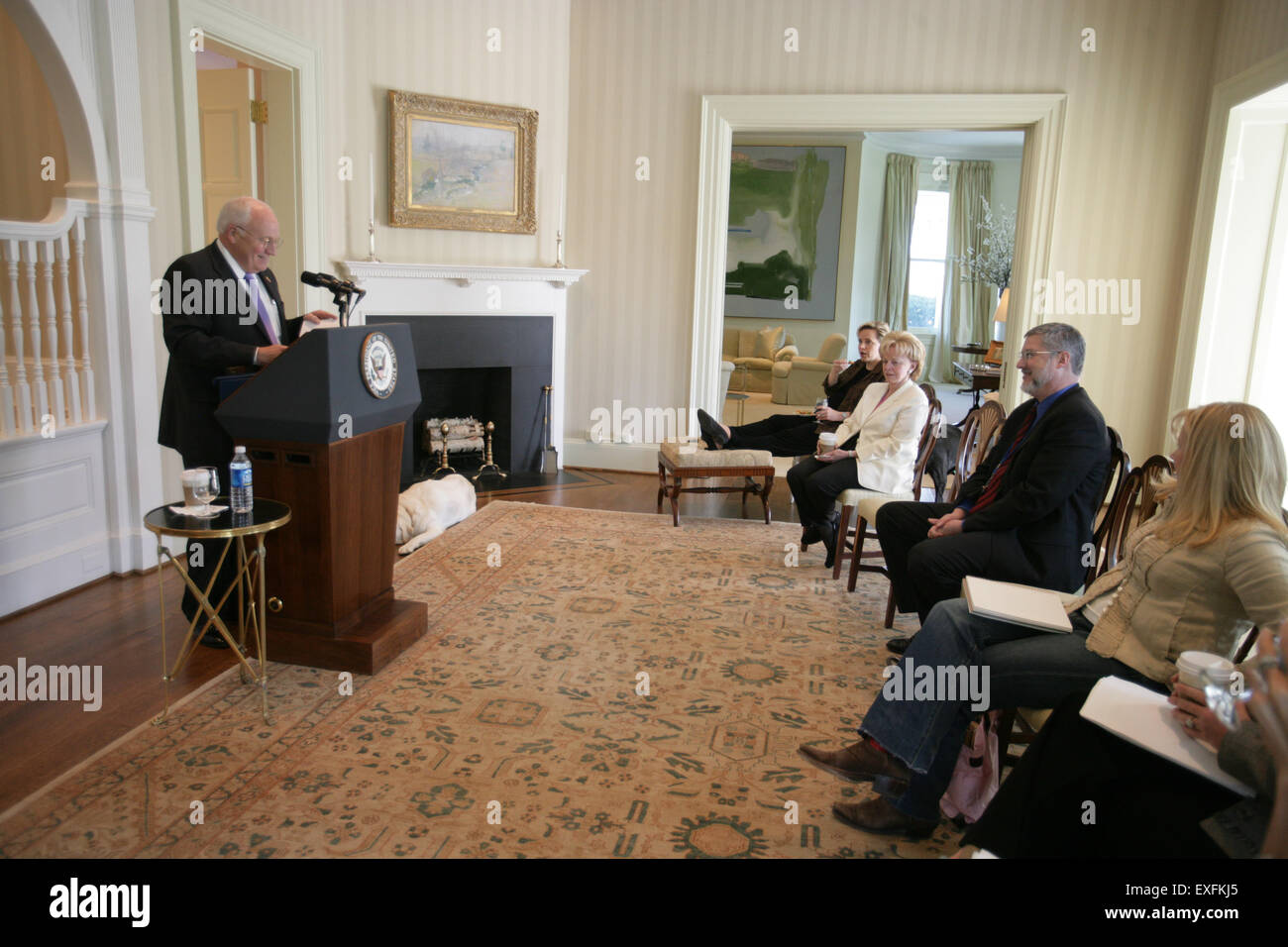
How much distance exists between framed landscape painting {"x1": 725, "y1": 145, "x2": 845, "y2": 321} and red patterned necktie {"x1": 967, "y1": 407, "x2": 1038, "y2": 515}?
10449 millimetres

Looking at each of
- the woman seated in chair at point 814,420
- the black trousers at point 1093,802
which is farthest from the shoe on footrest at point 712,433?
the black trousers at point 1093,802

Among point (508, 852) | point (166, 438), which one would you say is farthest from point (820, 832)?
point (166, 438)

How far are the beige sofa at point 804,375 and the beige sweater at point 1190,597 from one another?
31.4ft

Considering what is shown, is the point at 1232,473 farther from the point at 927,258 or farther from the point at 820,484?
the point at 927,258

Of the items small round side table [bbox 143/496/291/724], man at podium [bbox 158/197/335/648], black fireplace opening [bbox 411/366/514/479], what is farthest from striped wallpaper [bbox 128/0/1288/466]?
small round side table [bbox 143/496/291/724]

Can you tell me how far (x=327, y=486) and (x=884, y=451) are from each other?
2.74 m

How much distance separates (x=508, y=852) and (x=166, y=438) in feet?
7.26

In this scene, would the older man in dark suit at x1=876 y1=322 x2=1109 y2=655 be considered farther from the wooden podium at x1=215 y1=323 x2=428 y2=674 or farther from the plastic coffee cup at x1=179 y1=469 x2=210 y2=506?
the plastic coffee cup at x1=179 y1=469 x2=210 y2=506

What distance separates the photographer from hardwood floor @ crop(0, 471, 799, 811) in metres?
2.72

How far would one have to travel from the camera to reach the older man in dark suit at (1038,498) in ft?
10.2

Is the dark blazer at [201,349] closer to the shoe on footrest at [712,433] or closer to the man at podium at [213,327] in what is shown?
the man at podium at [213,327]

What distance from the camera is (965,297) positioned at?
48.3 ft

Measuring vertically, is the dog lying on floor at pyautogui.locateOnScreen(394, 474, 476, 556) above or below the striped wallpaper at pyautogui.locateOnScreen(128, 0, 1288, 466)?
below
